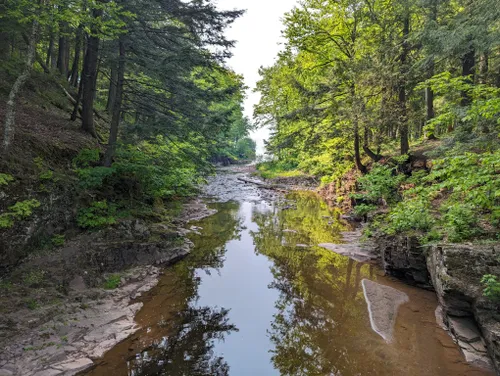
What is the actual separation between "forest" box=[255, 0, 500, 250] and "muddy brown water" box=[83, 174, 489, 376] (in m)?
2.37

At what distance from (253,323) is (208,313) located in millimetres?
1079

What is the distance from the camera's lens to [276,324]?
6.26 metres

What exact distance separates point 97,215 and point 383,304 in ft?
26.2

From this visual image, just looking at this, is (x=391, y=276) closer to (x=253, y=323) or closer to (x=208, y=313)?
(x=253, y=323)

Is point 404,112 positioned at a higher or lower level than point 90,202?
higher

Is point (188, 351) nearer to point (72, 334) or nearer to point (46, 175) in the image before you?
point (72, 334)

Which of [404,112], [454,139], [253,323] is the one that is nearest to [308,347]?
[253,323]

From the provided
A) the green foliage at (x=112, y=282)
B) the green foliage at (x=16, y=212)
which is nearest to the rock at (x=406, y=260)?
the green foliage at (x=112, y=282)

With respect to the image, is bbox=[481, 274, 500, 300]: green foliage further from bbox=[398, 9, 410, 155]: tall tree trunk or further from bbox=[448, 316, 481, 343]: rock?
bbox=[398, 9, 410, 155]: tall tree trunk

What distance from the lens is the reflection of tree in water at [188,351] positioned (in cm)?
477

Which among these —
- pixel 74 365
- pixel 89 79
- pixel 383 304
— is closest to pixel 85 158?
pixel 89 79

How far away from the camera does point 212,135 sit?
11359 millimetres

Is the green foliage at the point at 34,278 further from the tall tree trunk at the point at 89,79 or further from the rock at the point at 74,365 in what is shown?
the tall tree trunk at the point at 89,79

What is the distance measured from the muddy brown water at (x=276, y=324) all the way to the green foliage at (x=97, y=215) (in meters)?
2.31
